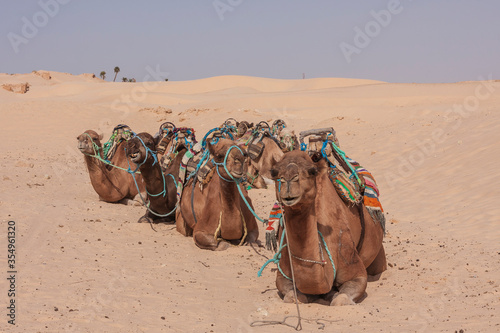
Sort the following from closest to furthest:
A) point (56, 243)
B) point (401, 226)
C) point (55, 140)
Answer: point (56, 243) → point (401, 226) → point (55, 140)

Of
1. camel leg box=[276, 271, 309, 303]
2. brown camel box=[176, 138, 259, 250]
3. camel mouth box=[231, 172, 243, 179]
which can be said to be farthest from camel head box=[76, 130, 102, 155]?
camel leg box=[276, 271, 309, 303]

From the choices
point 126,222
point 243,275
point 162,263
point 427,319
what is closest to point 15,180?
point 126,222

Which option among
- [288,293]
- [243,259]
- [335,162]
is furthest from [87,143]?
[288,293]

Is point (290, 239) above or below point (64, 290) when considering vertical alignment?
above

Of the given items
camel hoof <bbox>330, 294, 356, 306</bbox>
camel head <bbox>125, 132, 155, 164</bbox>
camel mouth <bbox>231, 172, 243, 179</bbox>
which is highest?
camel head <bbox>125, 132, 155, 164</bbox>

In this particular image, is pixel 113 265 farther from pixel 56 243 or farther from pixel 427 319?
pixel 427 319

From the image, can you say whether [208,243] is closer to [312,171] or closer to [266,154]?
[266,154]

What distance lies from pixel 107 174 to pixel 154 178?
7.92ft

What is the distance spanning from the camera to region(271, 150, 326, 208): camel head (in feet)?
15.8

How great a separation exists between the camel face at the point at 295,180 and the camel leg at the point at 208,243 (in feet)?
12.4

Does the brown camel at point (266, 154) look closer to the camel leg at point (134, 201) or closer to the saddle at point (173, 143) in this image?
the saddle at point (173, 143)

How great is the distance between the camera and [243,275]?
7434 millimetres

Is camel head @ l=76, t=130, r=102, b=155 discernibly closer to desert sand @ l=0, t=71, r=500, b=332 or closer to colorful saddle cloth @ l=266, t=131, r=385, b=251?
desert sand @ l=0, t=71, r=500, b=332

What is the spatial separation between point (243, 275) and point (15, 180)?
836 centimetres
